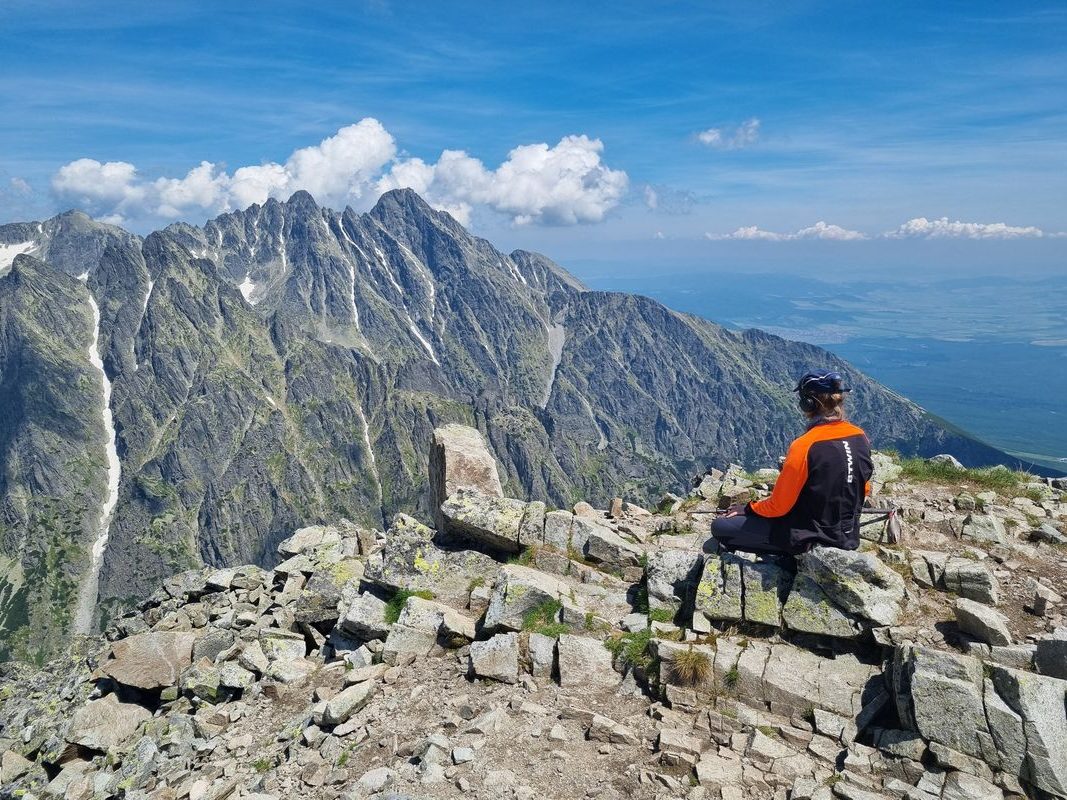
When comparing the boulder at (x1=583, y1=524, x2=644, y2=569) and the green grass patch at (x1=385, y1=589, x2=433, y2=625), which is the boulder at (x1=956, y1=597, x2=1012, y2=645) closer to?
the boulder at (x1=583, y1=524, x2=644, y2=569)

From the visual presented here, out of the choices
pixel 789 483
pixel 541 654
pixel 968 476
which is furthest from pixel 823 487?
pixel 968 476

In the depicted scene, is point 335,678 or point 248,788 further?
point 335,678

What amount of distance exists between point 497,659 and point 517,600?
1.60m

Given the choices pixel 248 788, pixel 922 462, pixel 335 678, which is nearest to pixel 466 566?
pixel 335 678

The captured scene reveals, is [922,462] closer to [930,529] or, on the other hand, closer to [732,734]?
[930,529]

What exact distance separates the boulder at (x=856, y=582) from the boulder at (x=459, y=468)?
11.1 m

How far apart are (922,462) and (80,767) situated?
1093 inches

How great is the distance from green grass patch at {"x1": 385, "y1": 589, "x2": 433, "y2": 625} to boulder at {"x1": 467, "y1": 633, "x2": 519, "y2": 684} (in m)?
3.24

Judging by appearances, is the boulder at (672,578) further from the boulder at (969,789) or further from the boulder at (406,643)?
the boulder at (969,789)

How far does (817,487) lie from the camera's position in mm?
10977

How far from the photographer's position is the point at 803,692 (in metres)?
10.1

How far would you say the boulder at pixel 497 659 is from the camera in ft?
38.2

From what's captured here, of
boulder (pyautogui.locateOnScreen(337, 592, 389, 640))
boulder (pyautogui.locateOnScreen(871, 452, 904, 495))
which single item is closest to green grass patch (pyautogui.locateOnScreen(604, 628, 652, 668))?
boulder (pyautogui.locateOnScreen(337, 592, 389, 640))

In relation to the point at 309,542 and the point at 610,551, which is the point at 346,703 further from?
the point at 309,542
